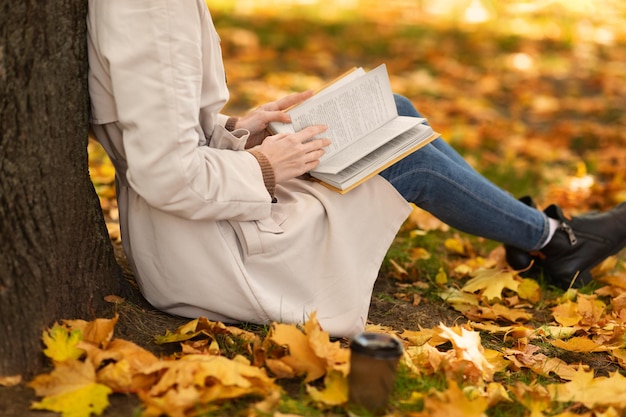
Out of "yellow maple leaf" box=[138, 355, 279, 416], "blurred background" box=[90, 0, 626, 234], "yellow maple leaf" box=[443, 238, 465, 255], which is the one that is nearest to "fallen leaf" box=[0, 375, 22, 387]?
"yellow maple leaf" box=[138, 355, 279, 416]

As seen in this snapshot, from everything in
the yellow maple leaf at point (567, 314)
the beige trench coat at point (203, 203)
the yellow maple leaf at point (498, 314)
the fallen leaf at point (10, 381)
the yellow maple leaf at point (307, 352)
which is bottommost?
the yellow maple leaf at point (567, 314)

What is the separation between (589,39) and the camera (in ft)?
27.9

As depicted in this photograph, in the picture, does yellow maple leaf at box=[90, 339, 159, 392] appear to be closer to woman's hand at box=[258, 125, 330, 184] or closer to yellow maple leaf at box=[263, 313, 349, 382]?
yellow maple leaf at box=[263, 313, 349, 382]

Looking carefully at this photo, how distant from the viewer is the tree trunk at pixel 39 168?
210 cm

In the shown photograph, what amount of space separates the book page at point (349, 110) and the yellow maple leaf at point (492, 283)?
871 millimetres

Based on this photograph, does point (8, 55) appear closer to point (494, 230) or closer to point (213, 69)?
point (213, 69)

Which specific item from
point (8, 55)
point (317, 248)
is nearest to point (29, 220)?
point (8, 55)

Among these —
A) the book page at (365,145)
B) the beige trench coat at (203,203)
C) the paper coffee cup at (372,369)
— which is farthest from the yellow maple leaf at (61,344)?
the book page at (365,145)

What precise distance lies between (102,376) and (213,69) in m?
→ 0.88

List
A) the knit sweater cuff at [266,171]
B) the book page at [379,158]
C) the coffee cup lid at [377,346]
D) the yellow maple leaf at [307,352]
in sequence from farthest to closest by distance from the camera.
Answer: the book page at [379,158] < the knit sweater cuff at [266,171] < the yellow maple leaf at [307,352] < the coffee cup lid at [377,346]

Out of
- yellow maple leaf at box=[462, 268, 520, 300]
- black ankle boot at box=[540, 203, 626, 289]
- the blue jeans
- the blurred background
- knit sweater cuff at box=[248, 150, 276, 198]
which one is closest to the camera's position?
knit sweater cuff at box=[248, 150, 276, 198]

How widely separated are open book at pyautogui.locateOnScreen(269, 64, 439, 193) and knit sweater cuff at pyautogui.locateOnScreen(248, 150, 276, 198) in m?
0.17

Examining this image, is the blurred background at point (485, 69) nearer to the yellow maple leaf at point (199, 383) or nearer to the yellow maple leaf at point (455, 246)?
the yellow maple leaf at point (455, 246)

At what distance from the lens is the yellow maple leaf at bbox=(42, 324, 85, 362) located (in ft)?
7.09
